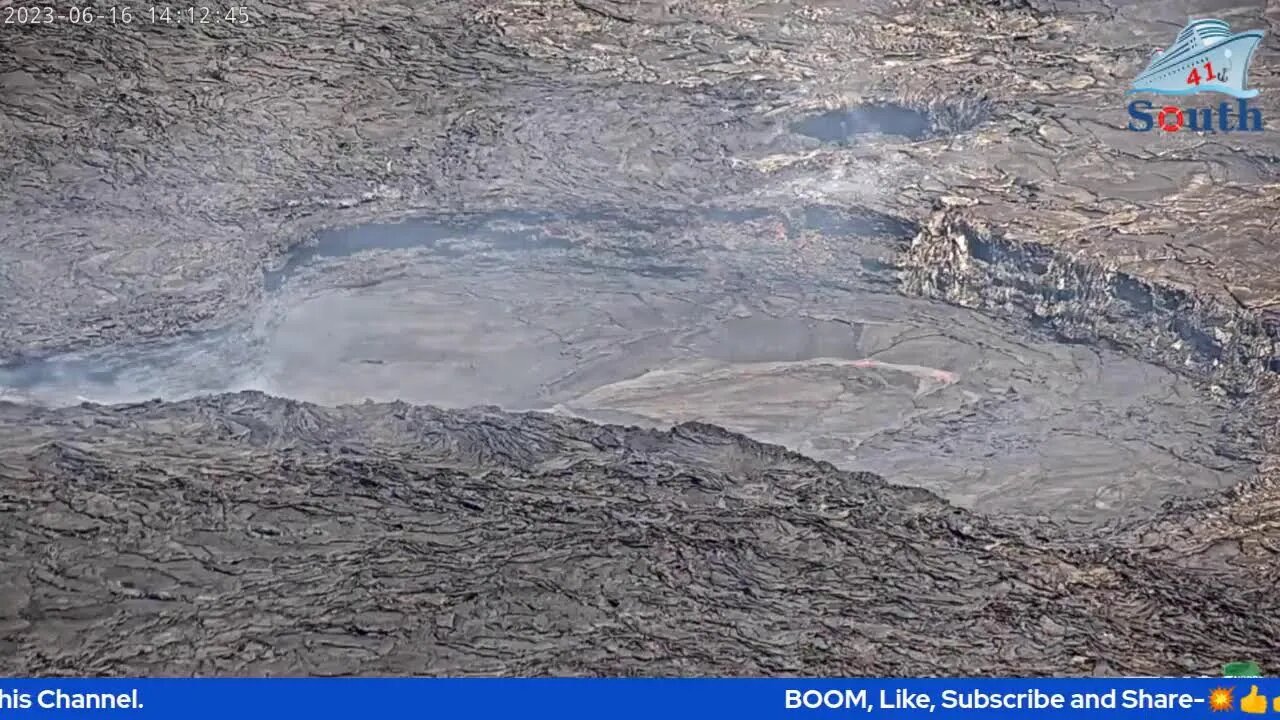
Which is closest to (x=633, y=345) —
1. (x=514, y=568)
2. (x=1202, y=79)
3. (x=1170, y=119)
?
(x=514, y=568)

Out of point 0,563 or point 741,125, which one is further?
point 741,125

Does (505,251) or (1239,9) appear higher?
(1239,9)

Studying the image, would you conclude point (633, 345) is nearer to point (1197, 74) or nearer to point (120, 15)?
point (1197, 74)

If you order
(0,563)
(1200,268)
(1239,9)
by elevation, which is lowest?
(0,563)

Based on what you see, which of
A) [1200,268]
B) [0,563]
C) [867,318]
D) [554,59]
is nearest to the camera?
[0,563]

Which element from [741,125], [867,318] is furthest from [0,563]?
[741,125]

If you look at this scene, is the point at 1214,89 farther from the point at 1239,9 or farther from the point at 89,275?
the point at 89,275
